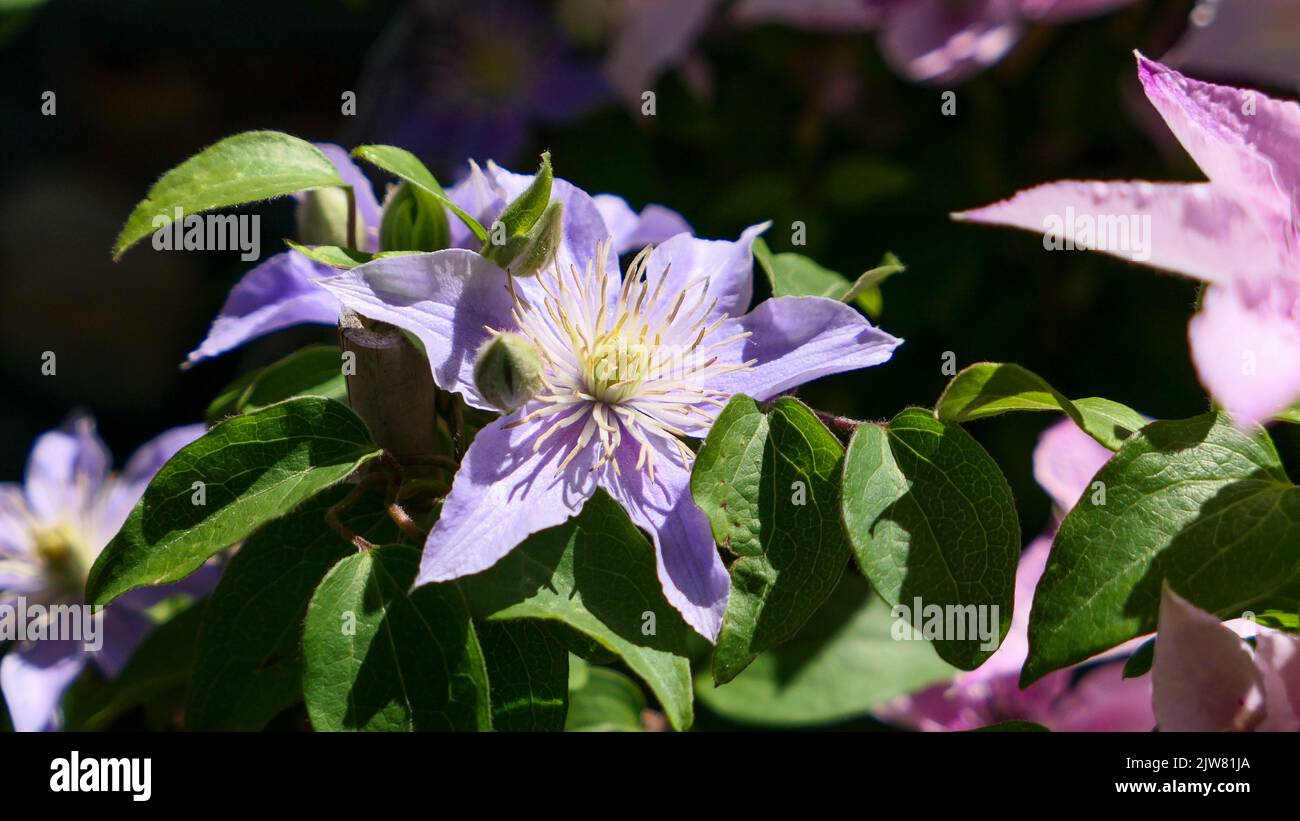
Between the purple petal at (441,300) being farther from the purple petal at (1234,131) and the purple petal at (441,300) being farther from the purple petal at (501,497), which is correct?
the purple petal at (1234,131)

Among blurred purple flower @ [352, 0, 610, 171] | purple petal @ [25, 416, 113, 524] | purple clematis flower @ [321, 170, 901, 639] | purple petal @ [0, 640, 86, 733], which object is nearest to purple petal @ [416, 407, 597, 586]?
purple clematis flower @ [321, 170, 901, 639]

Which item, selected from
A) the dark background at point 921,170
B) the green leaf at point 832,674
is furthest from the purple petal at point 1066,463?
the dark background at point 921,170

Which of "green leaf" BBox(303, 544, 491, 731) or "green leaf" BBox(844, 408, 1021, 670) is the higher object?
"green leaf" BBox(844, 408, 1021, 670)

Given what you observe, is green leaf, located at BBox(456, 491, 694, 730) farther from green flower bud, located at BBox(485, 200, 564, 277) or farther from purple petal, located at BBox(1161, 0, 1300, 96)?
purple petal, located at BBox(1161, 0, 1300, 96)

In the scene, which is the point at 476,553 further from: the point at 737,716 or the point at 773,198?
the point at 773,198

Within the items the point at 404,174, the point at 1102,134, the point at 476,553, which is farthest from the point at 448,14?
the point at 476,553

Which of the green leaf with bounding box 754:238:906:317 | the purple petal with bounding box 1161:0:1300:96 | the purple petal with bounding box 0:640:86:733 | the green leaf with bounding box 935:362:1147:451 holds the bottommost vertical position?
the purple petal with bounding box 0:640:86:733

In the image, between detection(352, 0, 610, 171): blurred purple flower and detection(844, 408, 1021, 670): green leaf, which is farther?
detection(352, 0, 610, 171): blurred purple flower
